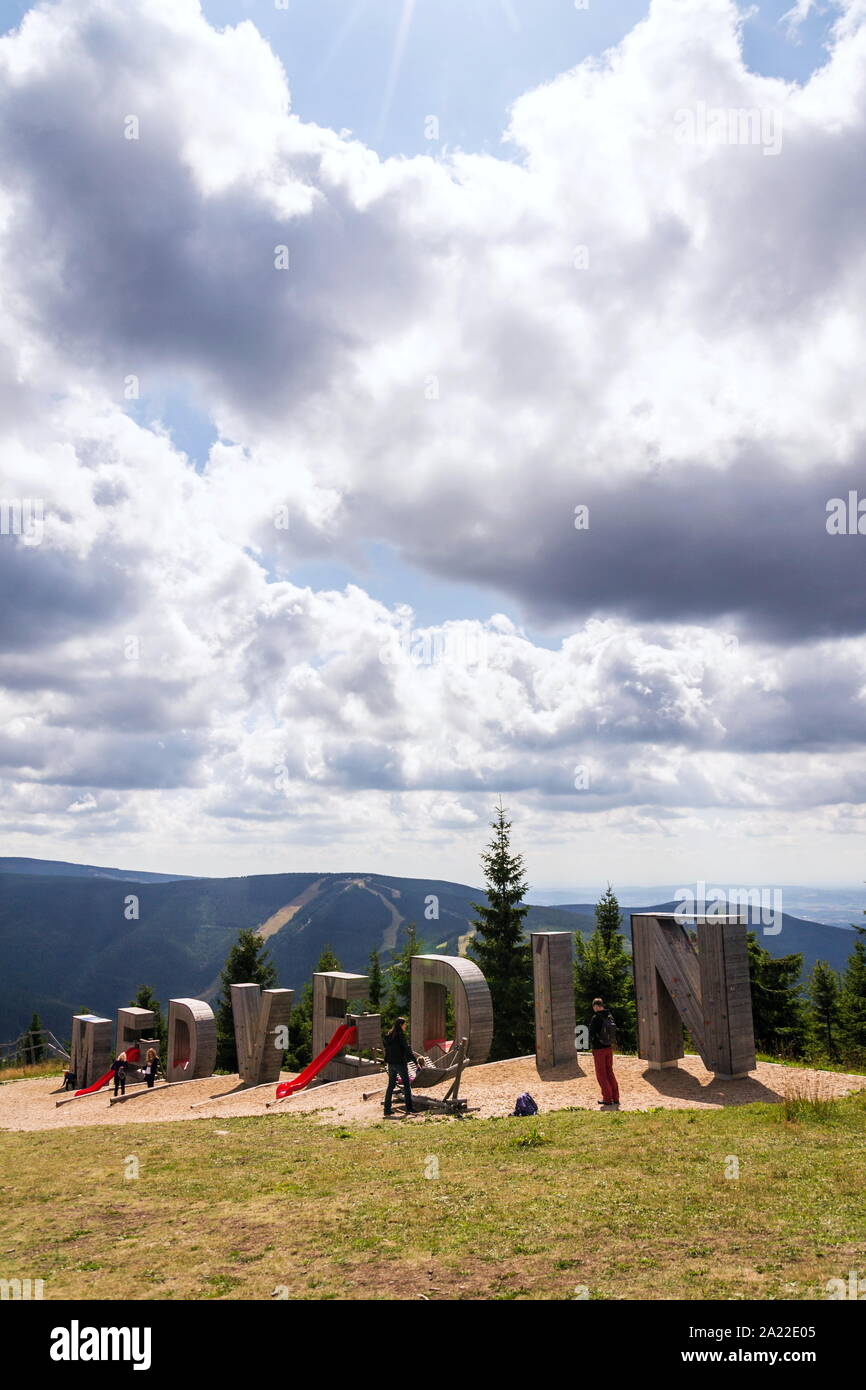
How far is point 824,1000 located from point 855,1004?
7645 mm

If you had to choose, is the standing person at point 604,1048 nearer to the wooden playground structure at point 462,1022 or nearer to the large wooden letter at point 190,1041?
A: the wooden playground structure at point 462,1022

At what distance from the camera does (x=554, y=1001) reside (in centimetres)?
2108

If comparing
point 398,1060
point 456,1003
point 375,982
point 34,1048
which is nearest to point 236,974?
point 375,982

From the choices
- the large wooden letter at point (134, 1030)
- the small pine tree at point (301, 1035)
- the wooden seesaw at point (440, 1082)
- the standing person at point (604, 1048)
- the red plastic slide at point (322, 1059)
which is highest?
the standing person at point (604, 1048)

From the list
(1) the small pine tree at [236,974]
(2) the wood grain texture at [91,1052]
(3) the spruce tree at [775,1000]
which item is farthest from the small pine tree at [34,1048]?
(3) the spruce tree at [775,1000]

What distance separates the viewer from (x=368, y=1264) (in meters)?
7.61

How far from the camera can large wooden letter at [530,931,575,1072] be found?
2086 cm

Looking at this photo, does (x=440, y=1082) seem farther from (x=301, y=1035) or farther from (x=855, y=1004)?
(x=855, y=1004)

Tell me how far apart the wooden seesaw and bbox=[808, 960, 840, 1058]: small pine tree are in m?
47.8

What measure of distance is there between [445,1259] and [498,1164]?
3.99 m

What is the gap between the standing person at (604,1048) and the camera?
15906 millimetres

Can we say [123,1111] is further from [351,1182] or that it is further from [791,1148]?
[791,1148]

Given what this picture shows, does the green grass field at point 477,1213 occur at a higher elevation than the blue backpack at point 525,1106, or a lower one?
higher

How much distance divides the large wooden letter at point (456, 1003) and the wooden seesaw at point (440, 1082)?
491mm
